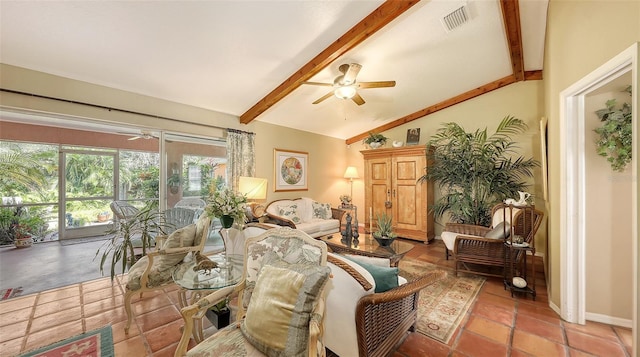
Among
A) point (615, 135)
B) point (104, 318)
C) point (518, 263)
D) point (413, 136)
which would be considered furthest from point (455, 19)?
point (104, 318)

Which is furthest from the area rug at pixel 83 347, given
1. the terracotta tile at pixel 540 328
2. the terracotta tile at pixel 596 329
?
the terracotta tile at pixel 596 329

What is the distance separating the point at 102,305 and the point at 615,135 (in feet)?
16.0

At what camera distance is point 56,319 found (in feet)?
6.82

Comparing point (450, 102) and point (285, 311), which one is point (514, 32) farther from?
point (285, 311)

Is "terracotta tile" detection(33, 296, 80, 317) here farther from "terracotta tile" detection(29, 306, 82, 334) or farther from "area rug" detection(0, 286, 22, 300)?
"area rug" detection(0, 286, 22, 300)

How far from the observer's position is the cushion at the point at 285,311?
1.09 meters

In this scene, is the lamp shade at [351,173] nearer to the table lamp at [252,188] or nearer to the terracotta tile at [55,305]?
the table lamp at [252,188]

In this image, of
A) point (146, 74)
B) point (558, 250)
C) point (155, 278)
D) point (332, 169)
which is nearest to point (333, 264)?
point (155, 278)

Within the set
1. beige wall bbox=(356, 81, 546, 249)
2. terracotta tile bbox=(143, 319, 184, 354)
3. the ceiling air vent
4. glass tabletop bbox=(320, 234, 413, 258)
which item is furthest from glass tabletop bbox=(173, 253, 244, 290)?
beige wall bbox=(356, 81, 546, 249)

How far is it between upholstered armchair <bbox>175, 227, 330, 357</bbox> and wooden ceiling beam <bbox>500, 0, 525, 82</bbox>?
322cm

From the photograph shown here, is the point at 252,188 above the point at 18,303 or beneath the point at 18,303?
above

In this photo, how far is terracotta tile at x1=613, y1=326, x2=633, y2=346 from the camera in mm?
1740

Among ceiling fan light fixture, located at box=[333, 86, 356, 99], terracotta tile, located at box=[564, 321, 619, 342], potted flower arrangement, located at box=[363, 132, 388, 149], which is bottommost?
terracotta tile, located at box=[564, 321, 619, 342]

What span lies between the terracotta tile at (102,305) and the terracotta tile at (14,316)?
404mm
